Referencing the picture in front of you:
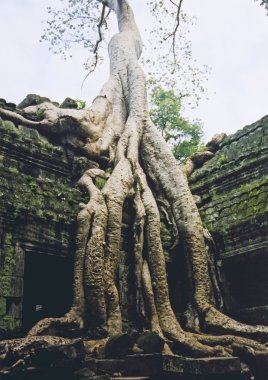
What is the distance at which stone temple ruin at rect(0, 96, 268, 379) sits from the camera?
3875mm

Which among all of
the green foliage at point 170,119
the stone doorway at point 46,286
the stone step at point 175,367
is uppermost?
the green foliage at point 170,119

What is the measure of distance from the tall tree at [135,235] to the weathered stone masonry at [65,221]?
0.24 metres

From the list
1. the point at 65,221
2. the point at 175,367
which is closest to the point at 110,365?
the point at 175,367

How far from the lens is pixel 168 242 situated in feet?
18.5

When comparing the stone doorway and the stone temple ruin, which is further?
the stone doorway

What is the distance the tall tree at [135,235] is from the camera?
4.18m

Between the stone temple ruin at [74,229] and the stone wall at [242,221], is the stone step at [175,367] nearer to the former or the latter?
the stone temple ruin at [74,229]

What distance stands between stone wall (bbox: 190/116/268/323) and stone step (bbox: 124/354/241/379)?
220cm

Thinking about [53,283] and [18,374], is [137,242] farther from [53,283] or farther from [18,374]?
[18,374]

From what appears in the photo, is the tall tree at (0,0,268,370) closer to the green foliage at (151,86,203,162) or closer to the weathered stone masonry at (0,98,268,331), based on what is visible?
the weathered stone masonry at (0,98,268,331)

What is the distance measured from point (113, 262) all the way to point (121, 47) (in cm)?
629

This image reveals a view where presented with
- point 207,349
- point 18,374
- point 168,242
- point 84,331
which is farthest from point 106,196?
point 18,374

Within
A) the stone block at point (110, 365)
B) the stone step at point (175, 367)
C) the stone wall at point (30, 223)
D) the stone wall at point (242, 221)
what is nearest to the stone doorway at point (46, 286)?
the stone wall at point (30, 223)

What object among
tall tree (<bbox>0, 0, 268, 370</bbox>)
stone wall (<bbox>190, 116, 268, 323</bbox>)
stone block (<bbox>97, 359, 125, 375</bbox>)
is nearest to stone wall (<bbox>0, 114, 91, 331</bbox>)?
tall tree (<bbox>0, 0, 268, 370</bbox>)
